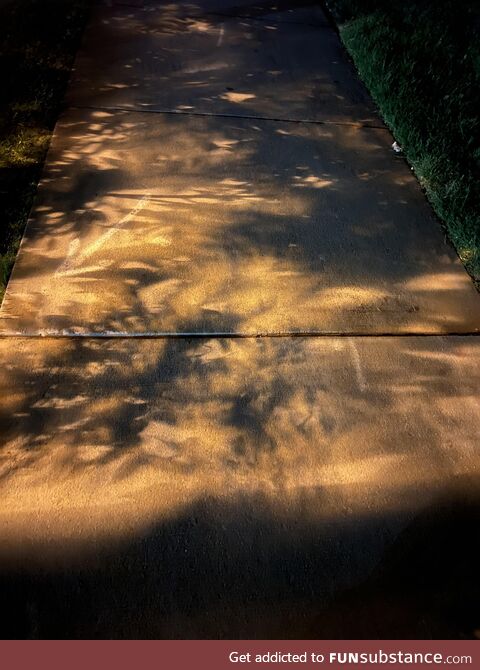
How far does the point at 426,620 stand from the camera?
1.90 meters

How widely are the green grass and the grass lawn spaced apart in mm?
3381

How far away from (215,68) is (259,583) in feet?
16.5

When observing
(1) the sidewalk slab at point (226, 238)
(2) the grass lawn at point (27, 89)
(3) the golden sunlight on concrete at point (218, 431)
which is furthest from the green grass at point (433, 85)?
(2) the grass lawn at point (27, 89)

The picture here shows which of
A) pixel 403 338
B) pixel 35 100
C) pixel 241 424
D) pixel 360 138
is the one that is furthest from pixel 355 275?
pixel 35 100

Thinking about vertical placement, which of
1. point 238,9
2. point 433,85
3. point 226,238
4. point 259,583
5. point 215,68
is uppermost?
point 238,9

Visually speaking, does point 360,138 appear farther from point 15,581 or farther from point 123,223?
point 15,581

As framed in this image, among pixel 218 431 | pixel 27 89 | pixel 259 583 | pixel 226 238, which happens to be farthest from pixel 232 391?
pixel 27 89

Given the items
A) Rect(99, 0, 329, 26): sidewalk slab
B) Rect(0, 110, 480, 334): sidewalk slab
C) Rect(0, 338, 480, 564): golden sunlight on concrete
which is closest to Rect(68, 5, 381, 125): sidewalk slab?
Rect(99, 0, 329, 26): sidewalk slab

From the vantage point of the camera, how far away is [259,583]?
1919 millimetres

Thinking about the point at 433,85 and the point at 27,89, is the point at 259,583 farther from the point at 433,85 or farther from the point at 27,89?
the point at 433,85

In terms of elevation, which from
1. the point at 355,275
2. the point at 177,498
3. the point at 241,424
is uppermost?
the point at 355,275

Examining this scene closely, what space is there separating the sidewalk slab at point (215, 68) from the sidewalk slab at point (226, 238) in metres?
0.36

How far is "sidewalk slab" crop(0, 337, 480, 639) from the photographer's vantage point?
1865 mm

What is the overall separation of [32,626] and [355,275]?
8.98ft
